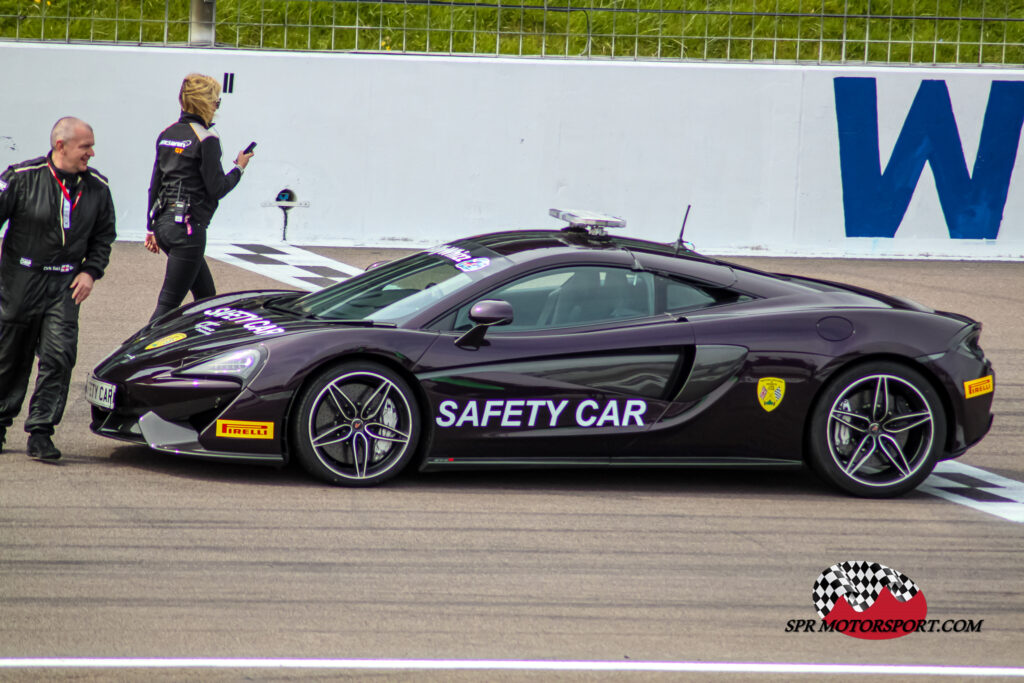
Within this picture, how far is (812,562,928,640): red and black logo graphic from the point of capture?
487 centimetres

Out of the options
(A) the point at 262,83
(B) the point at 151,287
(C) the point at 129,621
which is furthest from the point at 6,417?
(A) the point at 262,83

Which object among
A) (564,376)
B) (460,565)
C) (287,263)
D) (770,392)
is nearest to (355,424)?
(564,376)

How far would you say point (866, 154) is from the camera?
15.9m

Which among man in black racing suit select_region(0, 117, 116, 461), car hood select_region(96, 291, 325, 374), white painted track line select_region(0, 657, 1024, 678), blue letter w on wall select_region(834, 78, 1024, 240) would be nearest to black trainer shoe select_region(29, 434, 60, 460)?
man in black racing suit select_region(0, 117, 116, 461)

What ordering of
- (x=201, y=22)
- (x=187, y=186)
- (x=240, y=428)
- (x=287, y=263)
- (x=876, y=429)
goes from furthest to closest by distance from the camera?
(x=201, y=22) < (x=287, y=263) < (x=187, y=186) < (x=876, y=429) < (x=240, y=428)

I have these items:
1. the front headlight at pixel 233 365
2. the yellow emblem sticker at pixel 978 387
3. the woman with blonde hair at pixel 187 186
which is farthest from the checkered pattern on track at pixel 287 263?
the yellow emblem sticker at pixel 978 387

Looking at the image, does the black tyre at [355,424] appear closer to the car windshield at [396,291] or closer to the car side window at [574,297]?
the car windshield at [396,291]

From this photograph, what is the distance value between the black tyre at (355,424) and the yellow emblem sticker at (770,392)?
5.47ft

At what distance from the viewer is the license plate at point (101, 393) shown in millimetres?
6328

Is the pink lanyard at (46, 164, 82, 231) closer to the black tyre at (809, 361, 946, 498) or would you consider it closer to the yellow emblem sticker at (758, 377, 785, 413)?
the yellow emblem sticker at (758, 377, 785, 413)

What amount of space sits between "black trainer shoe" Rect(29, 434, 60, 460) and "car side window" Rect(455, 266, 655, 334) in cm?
206

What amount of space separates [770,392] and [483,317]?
1.46 m

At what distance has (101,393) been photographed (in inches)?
252

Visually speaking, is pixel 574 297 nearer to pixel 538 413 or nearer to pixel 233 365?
pixel 538 413
